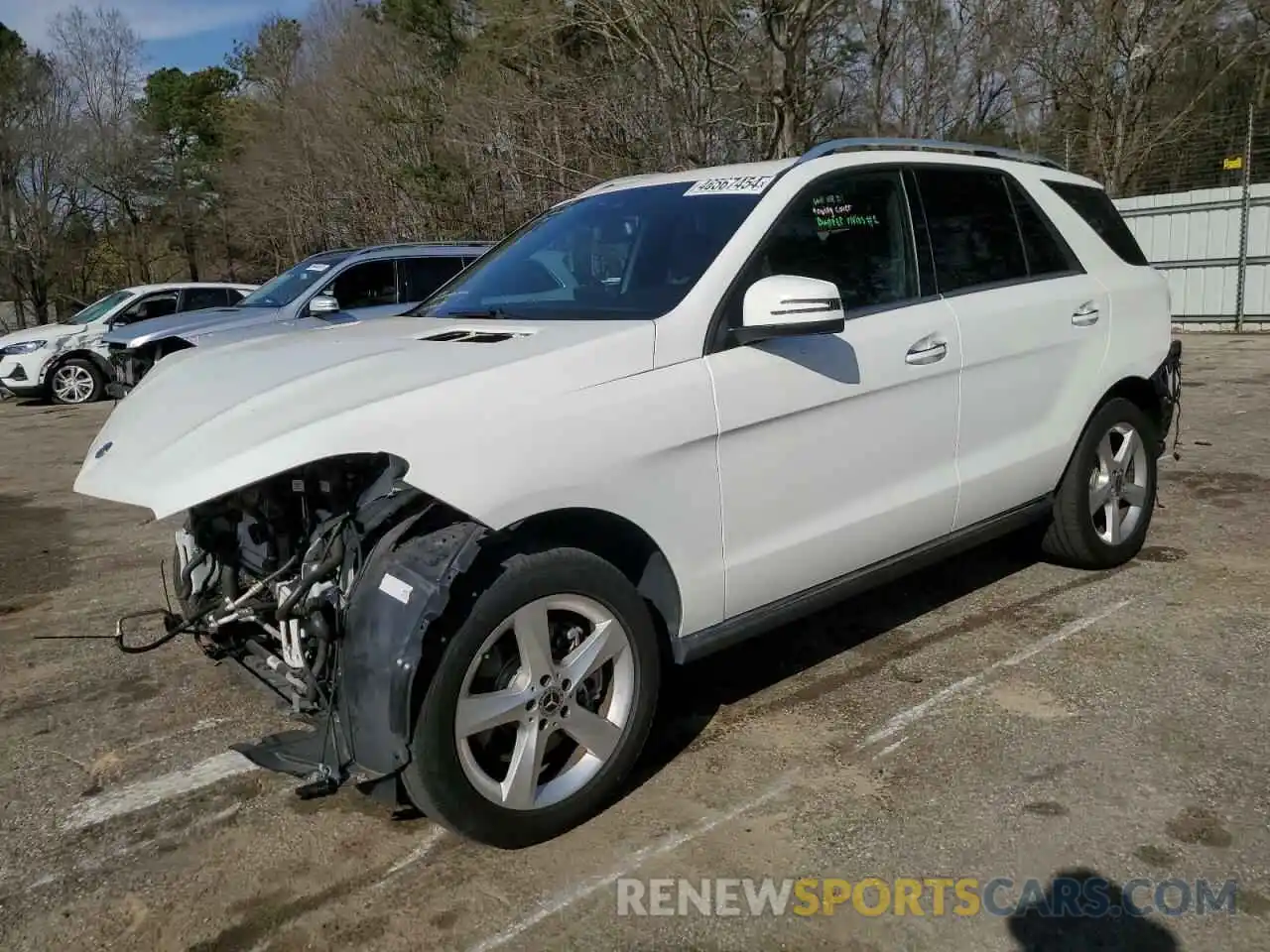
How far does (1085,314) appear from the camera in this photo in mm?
4789

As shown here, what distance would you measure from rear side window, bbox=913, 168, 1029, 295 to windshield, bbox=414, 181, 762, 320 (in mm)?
960

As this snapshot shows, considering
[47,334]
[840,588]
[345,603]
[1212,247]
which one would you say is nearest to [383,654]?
[345,603]

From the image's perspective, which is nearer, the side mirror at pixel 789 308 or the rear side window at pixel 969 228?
the side mirror at pixel 789 308

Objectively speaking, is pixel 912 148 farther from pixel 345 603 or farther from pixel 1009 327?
pixel 345 603

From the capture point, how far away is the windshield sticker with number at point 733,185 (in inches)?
148

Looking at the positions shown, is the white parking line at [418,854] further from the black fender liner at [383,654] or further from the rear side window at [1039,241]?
the rear side window at [1039,241]

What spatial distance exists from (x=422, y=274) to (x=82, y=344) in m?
7.34

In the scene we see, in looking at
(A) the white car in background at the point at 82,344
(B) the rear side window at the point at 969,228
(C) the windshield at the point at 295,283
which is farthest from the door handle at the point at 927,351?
(A) the white car in background at the point at 82,344

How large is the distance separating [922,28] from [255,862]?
1840cm

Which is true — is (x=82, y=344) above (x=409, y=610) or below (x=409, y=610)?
above

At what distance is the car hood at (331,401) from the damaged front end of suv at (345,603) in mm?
133

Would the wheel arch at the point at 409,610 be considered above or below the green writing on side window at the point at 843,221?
below

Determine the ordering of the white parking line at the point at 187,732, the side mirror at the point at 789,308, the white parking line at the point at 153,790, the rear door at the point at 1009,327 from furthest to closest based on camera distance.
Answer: the rear door at the point at 1009,327 < the white parking line at the point at 187,732 < the white parking line at the point at 153,790 < the side mirror at the point at 789,308

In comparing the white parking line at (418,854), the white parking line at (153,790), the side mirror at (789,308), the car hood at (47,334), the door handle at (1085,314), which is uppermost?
the side mirror at (789,308)
